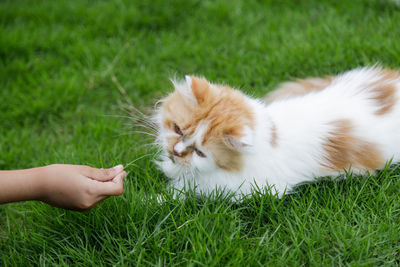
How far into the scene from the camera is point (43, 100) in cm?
325

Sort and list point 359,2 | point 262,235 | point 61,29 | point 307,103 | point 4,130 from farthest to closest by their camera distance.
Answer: point 61,29
point 359,2
point 4,130
point 307,103
point 262,235

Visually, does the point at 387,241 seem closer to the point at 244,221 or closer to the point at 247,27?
the point at 244,221

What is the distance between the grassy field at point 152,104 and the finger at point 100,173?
25 cm

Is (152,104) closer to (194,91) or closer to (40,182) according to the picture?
(194,91)

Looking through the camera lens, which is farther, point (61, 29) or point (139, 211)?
point (61, 29)

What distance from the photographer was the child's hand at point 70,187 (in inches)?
63.6

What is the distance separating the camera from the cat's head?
6.17 ft

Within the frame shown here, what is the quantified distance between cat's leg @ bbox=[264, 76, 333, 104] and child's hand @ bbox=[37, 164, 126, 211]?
4.88ft

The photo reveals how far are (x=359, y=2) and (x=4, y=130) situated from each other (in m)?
3.61

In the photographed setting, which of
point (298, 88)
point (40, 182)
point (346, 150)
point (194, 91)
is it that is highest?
point (194, 91)

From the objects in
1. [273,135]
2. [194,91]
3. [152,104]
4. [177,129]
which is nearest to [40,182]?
[177,129]

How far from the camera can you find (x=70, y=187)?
1619mm

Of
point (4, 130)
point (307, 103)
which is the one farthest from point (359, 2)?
point (4, 130)

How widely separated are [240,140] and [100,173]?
705 millimetres
